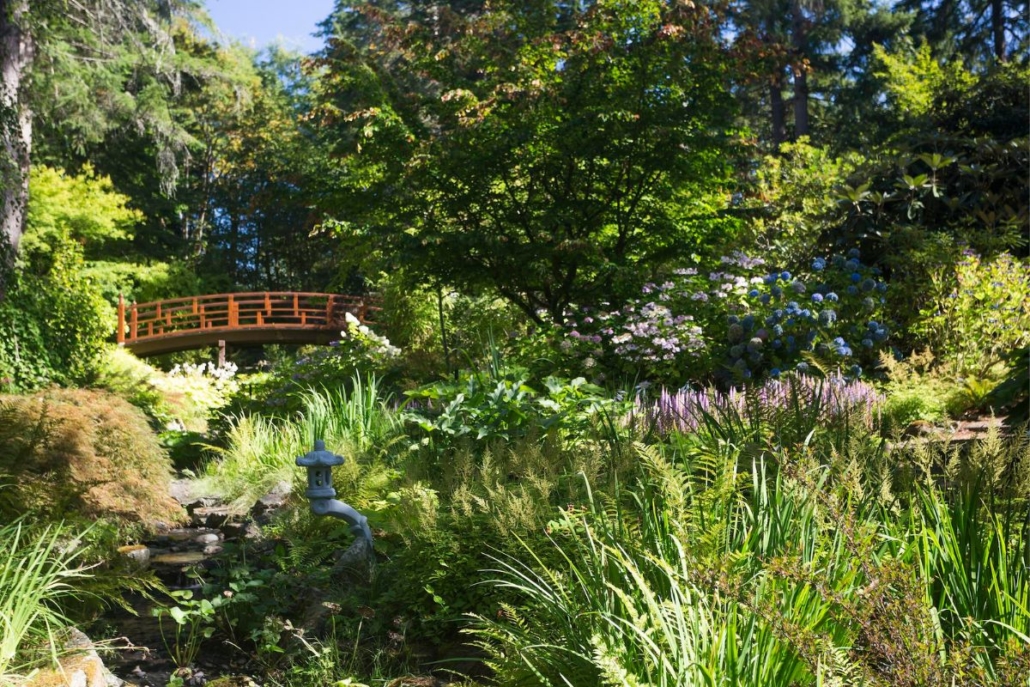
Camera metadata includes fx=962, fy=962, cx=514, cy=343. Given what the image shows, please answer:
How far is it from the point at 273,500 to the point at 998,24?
18308mm

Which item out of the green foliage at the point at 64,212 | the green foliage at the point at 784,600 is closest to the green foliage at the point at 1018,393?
the green foliage at the point at 784,600

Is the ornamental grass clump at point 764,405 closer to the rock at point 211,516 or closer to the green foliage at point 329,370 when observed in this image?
the rock at point 211,516

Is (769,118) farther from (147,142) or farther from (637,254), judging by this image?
(637,254)

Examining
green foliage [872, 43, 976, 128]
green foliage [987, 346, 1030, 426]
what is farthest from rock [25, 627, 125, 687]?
green foliage [872, 43, 976, 128]

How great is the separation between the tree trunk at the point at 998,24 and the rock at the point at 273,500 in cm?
1774

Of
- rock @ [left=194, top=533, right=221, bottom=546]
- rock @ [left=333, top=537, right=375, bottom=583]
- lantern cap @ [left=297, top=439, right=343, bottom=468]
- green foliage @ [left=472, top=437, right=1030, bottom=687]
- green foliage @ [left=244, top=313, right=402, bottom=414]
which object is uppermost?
green foliage @ [left=244, top=313, right=402, bottom=414]

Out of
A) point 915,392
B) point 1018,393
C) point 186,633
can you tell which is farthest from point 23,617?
point 915,392

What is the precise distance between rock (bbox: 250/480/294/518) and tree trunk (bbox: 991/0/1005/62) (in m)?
17.7

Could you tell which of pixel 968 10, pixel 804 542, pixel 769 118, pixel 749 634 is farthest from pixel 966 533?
pixel 769 118

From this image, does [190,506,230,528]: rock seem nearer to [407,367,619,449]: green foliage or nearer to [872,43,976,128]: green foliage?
[407,367,619,449]: green foliage

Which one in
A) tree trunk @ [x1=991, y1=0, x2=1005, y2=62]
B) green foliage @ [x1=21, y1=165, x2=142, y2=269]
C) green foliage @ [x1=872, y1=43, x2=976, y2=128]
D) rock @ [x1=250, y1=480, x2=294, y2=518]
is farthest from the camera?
green foliage @ [x1=21, y1=165, x2=142, y2=269]

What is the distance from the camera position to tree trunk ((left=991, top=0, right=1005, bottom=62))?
18.6 metres

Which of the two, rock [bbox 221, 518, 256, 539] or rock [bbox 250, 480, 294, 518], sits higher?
rock [bbox 250, 480, 294, 518]

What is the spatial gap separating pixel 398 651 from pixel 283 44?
35315 mm
